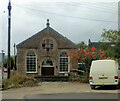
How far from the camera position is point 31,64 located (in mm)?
33938

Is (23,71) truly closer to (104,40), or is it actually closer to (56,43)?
(56,43)

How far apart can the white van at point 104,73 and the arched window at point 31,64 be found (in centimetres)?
1851

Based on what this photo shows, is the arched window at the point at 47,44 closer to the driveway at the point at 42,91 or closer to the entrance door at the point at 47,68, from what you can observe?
the entrance door at the point at 47,68

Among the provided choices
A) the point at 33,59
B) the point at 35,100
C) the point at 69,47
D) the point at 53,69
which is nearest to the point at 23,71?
the point at 33,59

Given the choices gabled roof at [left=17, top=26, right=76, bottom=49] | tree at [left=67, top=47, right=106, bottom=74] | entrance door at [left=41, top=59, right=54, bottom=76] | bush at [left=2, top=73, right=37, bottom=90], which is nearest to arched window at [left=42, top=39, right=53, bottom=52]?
gabled roof at [left=17, top=26, right=76, bottom=49]

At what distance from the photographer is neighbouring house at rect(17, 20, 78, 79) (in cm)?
3388

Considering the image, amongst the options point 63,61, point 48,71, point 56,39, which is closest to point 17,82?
point 48,71

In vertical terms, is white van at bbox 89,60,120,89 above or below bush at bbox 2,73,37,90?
above

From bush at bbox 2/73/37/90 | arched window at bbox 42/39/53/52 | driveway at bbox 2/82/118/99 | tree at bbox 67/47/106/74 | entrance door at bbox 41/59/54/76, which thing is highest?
arched window at bbox 42/39/53/52

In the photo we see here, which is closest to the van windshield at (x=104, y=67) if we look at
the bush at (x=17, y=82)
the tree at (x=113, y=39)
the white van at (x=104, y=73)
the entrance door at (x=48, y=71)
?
the white van at (x=104, y=73)

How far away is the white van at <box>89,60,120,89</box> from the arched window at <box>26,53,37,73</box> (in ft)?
60.7

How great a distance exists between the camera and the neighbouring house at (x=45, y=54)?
111 feet

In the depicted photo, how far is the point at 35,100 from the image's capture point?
11930mm

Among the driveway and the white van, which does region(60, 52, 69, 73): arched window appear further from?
the white van
